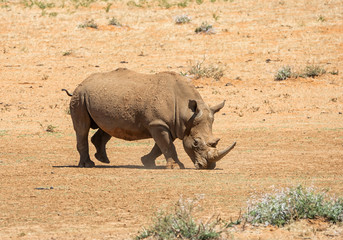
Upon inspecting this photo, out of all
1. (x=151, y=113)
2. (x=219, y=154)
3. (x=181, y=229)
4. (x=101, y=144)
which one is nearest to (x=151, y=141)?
(x=101, y=144)

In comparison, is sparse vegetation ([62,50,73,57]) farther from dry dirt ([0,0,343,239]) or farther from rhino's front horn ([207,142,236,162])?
rhino's front horn ([207,142,236,162])

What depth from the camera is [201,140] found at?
481 inches

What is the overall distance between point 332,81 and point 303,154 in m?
9.72

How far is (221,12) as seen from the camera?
32.7m

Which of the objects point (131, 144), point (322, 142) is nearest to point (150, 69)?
point (131, 144)

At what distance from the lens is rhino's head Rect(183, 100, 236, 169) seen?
12164mm

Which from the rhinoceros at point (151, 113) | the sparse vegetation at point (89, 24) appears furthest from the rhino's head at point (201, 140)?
the sparse vegetation at point (89, 24)

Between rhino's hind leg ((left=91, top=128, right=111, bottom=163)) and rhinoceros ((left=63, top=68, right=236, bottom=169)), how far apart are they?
351mm

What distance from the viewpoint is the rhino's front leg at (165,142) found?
40.5ft

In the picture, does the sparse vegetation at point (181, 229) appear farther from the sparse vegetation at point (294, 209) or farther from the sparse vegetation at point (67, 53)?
the sparse vegetation at point (67, 53)

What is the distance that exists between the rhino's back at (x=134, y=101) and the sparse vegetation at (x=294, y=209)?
475 centimetres

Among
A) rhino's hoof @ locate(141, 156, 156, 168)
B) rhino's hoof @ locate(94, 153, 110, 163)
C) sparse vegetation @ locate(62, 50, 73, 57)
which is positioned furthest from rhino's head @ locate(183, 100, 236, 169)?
sparse vegetation @ locate(62, 50, 73, 57)

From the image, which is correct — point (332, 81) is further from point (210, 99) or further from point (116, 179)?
point (116, 179)

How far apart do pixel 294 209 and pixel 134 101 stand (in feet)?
17.9
